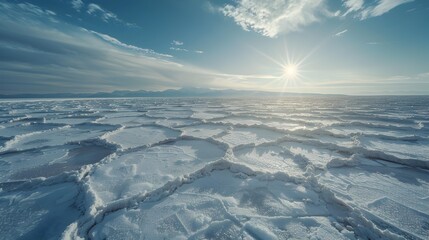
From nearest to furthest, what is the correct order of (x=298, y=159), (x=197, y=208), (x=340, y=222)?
(x=340, y=222) < (x=197, y=208) < (x=298, y=159)

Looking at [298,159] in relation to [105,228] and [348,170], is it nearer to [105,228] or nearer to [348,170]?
[348,170]

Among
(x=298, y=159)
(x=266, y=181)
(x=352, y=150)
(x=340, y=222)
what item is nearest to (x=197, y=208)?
(x=266, y=181)

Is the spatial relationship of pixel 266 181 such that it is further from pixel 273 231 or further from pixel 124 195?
pixel 124 195

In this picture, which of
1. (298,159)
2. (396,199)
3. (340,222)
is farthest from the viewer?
(298,159)

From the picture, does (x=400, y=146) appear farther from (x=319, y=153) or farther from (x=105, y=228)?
(x=105, y=228)

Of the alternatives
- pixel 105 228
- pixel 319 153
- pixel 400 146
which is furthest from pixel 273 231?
pixel 400 146

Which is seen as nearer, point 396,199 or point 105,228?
point 105,228

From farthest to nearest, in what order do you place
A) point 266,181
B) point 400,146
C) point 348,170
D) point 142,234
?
point 400,146 < point 348,170 < point 266,181 < point 142,234

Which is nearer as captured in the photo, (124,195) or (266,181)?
(124,195)

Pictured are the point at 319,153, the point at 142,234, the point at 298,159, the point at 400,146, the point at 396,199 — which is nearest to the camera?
the point at 142,234
